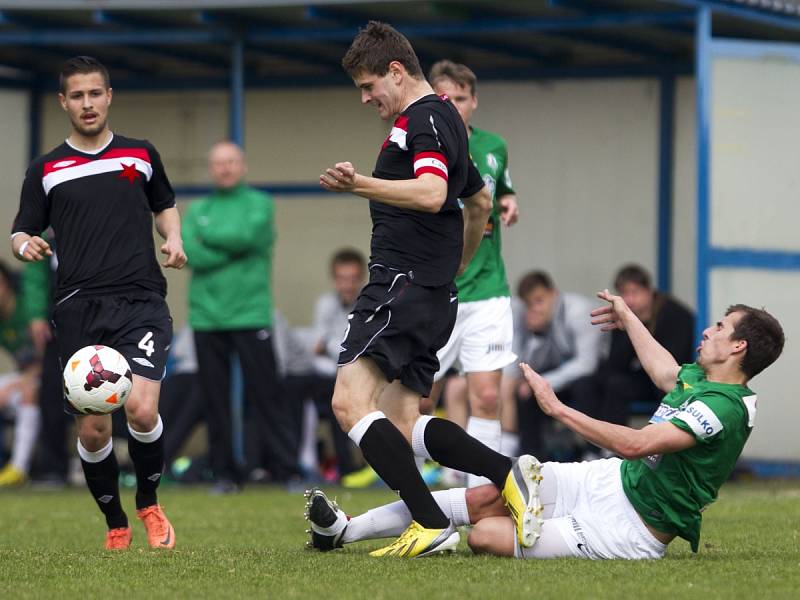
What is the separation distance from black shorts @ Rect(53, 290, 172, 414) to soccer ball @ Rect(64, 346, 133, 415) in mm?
227

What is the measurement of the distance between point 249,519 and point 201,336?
2827 millimetres

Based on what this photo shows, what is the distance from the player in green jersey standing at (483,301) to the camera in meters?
8.12

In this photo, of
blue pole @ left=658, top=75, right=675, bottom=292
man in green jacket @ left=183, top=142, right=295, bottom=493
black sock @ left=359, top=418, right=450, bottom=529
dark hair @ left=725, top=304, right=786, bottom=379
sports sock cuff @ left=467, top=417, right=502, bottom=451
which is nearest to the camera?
dark hair @ left=725, top=304, right=786, bottom=379

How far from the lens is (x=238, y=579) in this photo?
566cm

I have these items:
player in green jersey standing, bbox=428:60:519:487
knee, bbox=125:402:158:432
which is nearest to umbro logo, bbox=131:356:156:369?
knee, bbox=125:402:158:432

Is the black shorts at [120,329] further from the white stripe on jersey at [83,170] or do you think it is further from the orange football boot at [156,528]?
the orange football boot at [156,528]

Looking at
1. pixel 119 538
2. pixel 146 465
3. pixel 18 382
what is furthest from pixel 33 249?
pixel 18 382

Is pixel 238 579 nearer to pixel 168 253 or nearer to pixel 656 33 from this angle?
pixel 168 253

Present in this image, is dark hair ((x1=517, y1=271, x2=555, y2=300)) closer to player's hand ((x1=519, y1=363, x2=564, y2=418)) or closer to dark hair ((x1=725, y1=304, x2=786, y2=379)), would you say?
dark hair ((x1=725, y1=304, x2=786, y2=379))

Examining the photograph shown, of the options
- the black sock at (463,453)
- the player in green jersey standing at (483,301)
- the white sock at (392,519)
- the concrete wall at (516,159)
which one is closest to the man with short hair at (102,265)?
the white sock at (392,519)

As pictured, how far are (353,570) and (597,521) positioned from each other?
3.39 ft

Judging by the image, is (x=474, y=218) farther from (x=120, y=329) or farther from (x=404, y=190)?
(x=120, y=329)

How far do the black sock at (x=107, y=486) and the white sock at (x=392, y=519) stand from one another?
1204 millimetres

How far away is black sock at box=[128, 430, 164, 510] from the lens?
6.98m
